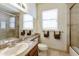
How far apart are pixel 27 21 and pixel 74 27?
3.63 ft

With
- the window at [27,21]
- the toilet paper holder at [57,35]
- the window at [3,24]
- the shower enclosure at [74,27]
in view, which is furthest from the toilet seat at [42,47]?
the window at [3,24]

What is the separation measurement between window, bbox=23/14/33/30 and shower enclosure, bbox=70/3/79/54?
0.87 meters

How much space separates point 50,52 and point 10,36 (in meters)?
0.86

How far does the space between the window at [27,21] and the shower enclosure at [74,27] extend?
87 cm

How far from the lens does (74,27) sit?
7.11ft

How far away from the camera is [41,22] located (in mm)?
1975

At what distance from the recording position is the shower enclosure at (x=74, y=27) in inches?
80.4

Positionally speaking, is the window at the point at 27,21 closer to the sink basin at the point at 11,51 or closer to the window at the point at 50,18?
the window at the point at 50,18

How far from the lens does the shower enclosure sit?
204 cm

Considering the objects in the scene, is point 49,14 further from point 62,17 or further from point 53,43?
point 53,43

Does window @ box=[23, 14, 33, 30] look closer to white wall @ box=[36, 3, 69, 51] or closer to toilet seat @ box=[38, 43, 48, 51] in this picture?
white wall @ box=[36, 3, 69, 51]

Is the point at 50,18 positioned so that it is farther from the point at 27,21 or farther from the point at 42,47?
the point at 42,47

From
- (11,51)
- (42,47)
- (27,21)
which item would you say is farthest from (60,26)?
(11,51)

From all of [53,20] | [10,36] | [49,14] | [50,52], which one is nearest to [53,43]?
[50,52]
